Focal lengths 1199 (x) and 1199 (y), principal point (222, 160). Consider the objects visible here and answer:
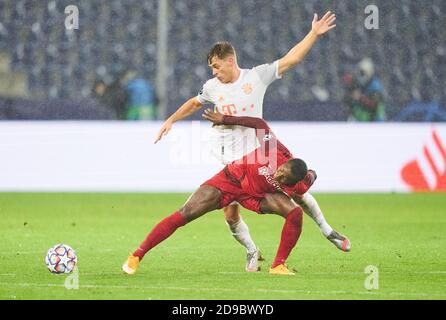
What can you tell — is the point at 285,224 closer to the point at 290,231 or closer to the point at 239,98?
the point at 290,231

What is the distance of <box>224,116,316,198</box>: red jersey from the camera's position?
10.1m

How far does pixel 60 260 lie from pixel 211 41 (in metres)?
12.8

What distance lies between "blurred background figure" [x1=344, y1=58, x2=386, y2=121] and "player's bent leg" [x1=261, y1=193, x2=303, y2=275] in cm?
988

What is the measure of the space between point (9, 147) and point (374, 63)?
7338 millimetres

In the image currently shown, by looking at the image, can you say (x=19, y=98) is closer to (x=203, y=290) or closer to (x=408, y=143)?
(x=408, y=143)

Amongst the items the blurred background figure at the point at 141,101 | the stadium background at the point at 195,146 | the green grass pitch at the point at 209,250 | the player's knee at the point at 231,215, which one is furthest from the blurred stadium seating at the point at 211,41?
the player's knee at the point at 231,215

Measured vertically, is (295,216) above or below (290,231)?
above

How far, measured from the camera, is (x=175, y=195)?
60.4ft

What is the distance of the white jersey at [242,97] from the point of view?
33.8 ft

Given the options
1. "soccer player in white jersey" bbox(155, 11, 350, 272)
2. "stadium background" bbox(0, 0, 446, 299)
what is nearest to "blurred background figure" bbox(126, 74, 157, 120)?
"stadium background" bbox(0, 0, 446, 299)

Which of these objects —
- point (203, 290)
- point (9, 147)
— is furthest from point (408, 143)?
point (203, 290)

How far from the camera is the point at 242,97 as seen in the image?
406 inches

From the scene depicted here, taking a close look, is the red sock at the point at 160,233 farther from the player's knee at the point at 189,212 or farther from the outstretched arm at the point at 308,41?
the outstretched arm at the point at 308,41

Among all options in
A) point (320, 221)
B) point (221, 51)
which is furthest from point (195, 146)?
point (221, 51)
